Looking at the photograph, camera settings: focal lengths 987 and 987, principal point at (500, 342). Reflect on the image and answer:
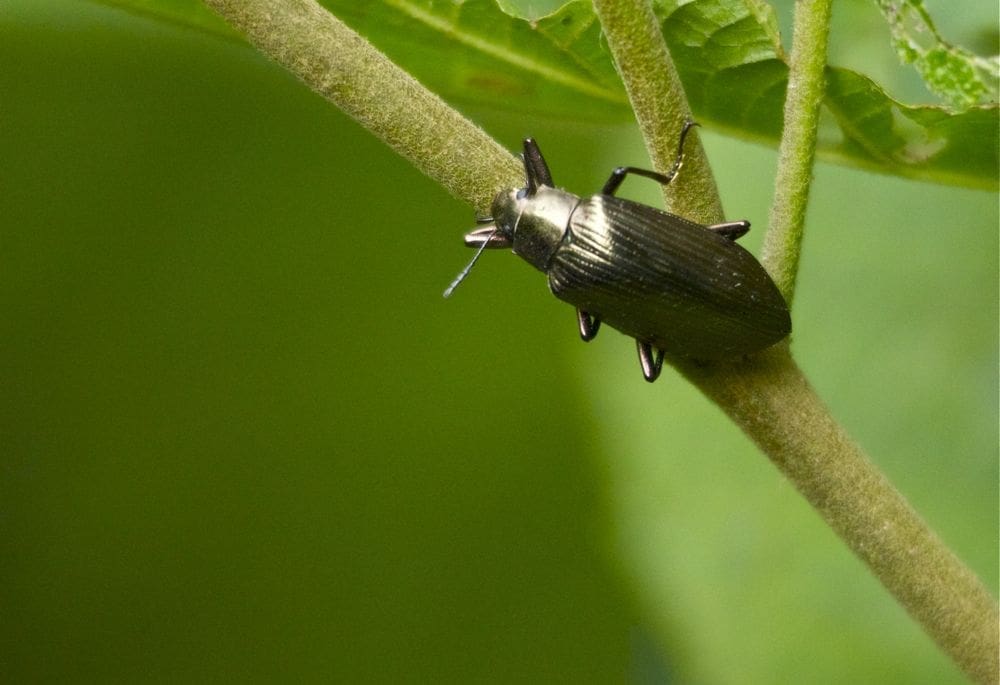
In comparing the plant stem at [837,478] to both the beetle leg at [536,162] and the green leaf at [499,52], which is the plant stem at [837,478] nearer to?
the green leaf at [499,52]

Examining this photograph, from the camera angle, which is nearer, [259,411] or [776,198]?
[776,198]

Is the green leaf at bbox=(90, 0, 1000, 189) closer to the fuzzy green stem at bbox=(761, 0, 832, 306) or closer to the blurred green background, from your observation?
the fuzzy green stem at bbox=(761, 0, 832, 306)

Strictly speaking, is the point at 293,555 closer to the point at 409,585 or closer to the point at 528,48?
the point at 409,585

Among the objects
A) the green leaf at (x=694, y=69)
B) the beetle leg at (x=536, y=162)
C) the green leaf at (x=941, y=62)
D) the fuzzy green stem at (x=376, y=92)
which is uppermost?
the green leaf at (x=941, y=62)

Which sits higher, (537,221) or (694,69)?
(694,69)

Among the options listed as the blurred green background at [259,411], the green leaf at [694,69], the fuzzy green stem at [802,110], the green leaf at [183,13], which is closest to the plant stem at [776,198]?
the fuzzy green stem at [802,110]

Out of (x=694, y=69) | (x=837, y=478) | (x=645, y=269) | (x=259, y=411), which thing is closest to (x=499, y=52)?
(x=694, y=69)

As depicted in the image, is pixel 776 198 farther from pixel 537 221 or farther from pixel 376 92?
pixel 537 221
